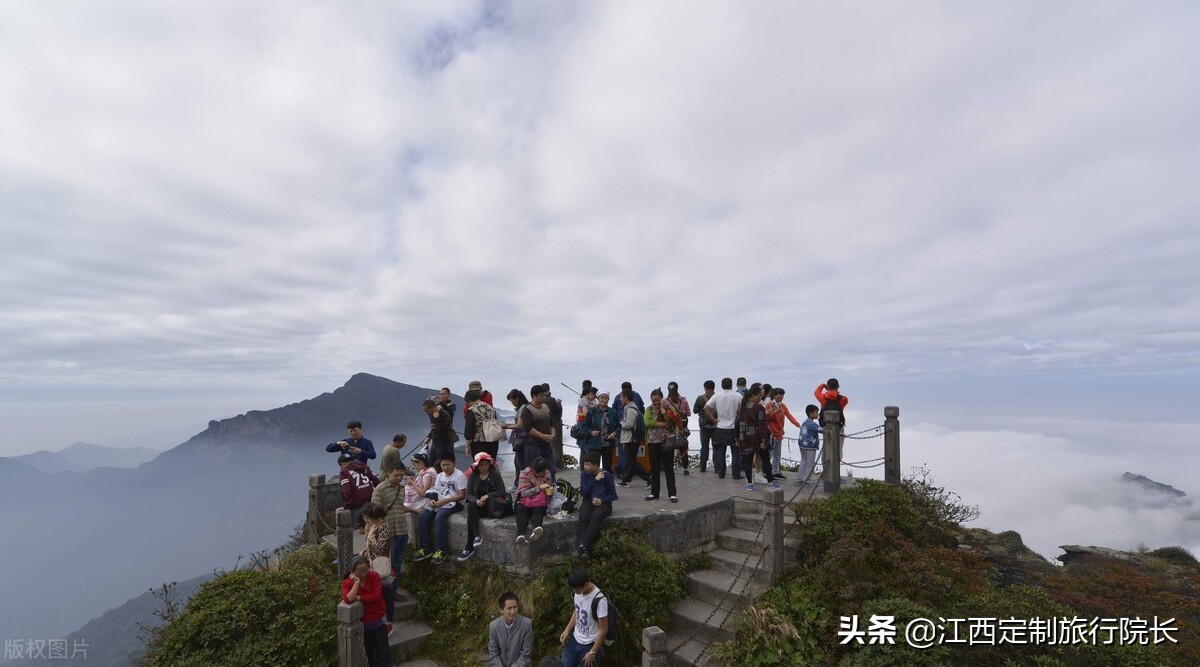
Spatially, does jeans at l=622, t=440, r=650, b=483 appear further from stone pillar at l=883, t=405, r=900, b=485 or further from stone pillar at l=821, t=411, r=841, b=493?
stone pillar at l=883, t=405, r=900, b=485

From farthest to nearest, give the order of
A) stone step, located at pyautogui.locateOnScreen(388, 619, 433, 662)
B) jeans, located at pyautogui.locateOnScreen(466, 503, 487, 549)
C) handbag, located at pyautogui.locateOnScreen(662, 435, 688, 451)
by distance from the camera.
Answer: handbag, located at pyautogui.locateOnScreen(662, 435, 688, 451), jeans, located at pyautogui.locateOnScreen(466, 503, 487, 549), stone step, located at pyautogui.locateOnScreen(388, 619, 433, 662)

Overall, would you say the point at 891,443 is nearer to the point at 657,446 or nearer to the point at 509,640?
the point at 657,446

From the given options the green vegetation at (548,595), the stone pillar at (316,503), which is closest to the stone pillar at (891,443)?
the green vegetation at (548,595)

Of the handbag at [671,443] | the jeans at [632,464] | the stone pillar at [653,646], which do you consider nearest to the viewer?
the stone pillar at [653,646]

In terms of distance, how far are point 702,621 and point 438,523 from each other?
451 centimetres

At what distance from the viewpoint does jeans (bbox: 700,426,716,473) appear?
516 inches

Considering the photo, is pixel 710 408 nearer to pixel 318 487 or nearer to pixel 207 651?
pixel 318 487

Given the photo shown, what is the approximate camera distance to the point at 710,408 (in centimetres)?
1215

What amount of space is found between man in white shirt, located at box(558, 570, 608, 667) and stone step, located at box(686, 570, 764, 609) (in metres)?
2.48

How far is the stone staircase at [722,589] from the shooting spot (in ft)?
24.8

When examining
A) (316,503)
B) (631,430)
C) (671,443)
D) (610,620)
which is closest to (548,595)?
(610,620)

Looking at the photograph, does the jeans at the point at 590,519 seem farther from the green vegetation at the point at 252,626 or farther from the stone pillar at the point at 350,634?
the green vegetation at the point at 252,626

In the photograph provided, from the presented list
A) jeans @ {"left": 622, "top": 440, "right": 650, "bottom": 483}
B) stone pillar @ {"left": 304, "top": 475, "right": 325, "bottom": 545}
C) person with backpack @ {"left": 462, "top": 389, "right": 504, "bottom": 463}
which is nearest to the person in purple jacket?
person with backpack @ {"left": 462, "top": 389, "right": 504, "bottom": 463}

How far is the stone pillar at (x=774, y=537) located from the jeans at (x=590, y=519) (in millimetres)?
2502
